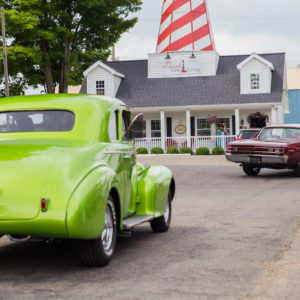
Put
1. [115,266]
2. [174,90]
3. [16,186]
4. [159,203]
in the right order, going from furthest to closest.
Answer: [174,90], [159,203], [115,266], [16,186]

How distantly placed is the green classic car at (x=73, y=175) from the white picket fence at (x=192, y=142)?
3080 centimetres

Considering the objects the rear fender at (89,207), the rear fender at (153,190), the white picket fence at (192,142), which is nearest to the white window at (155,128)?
the white picket fence at (192,142)

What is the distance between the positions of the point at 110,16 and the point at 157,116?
7.29 metres

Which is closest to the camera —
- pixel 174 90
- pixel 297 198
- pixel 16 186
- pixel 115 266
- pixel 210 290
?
pixel 210 290

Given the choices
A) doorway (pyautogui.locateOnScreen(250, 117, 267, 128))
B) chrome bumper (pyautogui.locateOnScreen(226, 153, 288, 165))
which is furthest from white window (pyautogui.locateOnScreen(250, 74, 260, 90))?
chrome bumper (pyautogui.locateOnScreen(226, 153, 288, 165))

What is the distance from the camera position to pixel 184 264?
682cm

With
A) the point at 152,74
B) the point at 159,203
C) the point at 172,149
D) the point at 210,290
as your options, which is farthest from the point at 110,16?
the point at 210,290

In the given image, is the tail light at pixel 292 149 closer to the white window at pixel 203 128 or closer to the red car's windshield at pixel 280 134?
the red car's windshield at pixel 280 134

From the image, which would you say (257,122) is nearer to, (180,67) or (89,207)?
(180,67)

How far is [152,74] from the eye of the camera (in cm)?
4319

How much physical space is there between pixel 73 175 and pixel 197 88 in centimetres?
3551

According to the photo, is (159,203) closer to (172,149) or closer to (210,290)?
(210,290)

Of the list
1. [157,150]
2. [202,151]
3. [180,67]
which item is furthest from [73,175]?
[180,67]

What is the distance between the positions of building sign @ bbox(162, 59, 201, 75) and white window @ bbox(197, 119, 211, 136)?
3.27m
